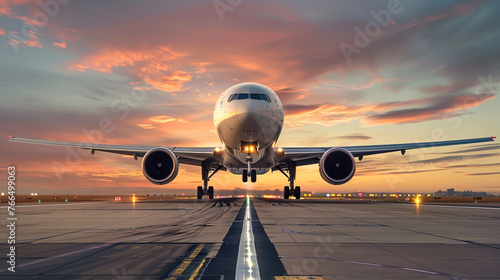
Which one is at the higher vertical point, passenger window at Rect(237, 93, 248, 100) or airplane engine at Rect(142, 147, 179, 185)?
passenger window at Rect(237, 93, 248, 100)

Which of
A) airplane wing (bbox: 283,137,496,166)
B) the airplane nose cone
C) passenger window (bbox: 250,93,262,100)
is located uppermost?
passenger window (bbox: 250,93,262,100)

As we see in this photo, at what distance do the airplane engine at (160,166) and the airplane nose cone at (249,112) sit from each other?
6.23 metres

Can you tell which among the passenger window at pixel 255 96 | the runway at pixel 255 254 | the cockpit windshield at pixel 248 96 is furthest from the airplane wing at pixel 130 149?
the runway at pixel 255 254

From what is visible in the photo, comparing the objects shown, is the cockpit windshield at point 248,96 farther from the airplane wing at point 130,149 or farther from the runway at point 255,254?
the runway at point 255,254

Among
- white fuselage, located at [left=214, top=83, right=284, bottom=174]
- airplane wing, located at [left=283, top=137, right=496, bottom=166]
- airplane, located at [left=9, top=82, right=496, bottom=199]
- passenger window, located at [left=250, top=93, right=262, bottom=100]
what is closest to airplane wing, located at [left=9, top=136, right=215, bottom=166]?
airplane, located at [left=9, top=82, right=496, bottom=199]

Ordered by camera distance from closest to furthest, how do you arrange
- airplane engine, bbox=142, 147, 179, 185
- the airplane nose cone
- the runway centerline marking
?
the runway centerline marking
the airplane nose cone
airplane engine, bbox=142, 147, 179, 185

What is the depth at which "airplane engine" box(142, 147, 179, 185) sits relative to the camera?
26.8 m

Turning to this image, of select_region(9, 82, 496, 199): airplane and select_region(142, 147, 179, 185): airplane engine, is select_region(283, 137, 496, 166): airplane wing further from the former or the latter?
select_region(142, 147, 179, 185): airplane engine

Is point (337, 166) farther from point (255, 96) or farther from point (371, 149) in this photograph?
point (255, 96)

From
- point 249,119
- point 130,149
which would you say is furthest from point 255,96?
point 130,149

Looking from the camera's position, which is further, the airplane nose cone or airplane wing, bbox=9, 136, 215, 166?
airplane wing, bbox=9, 136, 215, 166

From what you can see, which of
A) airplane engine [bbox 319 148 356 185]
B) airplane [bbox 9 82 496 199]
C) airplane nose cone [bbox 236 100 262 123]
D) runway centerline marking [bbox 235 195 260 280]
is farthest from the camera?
airplane engine [bbox 319 148 356 185]

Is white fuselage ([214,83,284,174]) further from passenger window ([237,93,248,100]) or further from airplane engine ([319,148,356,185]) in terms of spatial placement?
airplane engine ([319,148,356,185])

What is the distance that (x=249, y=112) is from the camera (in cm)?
2278
